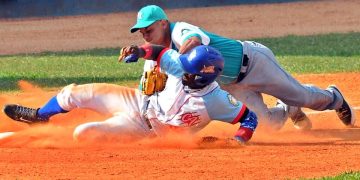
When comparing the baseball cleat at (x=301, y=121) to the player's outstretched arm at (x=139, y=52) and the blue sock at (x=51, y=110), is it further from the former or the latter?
the blue sock at (x=51, y=110)

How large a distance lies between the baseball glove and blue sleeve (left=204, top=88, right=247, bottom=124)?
406 mm

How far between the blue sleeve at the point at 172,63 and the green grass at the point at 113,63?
540 centimetres

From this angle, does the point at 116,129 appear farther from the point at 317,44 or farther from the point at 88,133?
the point at 317,44

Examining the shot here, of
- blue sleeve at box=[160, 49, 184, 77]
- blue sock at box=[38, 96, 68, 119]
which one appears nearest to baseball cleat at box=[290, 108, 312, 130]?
blue sleeve at box=[160, 49, 184, 77]

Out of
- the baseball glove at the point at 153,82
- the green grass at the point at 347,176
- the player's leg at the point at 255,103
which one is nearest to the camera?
the green grass at the point at 347,176

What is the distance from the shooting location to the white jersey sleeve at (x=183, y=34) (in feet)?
29.1

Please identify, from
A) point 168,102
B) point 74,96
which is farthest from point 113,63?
point 168,102

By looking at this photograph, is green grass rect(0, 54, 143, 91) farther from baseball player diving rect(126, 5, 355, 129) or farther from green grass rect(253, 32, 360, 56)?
baseball player diving rect(126, 5, 355, 129)

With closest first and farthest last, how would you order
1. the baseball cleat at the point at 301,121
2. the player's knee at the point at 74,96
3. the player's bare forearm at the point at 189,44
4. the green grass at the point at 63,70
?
the player's bare forearm at the point at 189,44 → the player's knee at the point at 74,96 → the baseball cleat at the point at 301,121 → the green grass at the point at 63,70

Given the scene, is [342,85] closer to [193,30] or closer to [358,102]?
[358,102]

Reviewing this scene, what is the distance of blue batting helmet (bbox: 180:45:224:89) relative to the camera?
856cm

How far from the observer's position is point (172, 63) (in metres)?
8.80

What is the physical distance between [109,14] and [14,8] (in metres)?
2.57

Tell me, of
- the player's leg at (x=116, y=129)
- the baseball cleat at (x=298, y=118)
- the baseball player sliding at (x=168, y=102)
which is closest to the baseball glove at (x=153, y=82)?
the baseball player sliding at (x=168, y=102)
